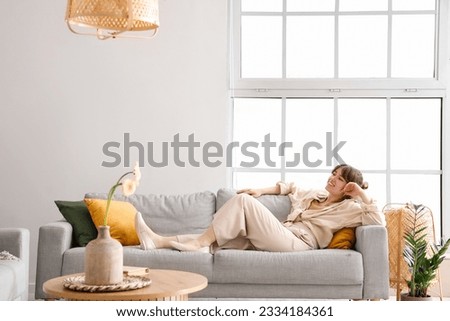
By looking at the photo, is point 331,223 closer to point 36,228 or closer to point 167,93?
point 167,93

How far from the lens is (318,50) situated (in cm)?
611

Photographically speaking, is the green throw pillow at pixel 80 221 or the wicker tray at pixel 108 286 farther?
the green throw pillow at pixel 80 221

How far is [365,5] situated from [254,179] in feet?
5.55

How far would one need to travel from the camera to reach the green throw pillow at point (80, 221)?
502 centimetres

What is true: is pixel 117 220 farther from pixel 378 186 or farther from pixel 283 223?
pixel 378 186

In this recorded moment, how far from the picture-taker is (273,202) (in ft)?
17.7

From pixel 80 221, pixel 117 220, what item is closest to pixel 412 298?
pixel 117 220

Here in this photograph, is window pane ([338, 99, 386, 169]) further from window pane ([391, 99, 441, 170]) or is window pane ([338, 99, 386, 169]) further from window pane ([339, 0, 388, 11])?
window pane ([339, 0, 388, 11])

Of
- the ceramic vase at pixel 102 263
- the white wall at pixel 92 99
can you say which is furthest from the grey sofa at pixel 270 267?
the white wall at pixel 92 99

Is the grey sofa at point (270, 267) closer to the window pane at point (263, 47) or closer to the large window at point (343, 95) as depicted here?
the large window at point (343, 95)
